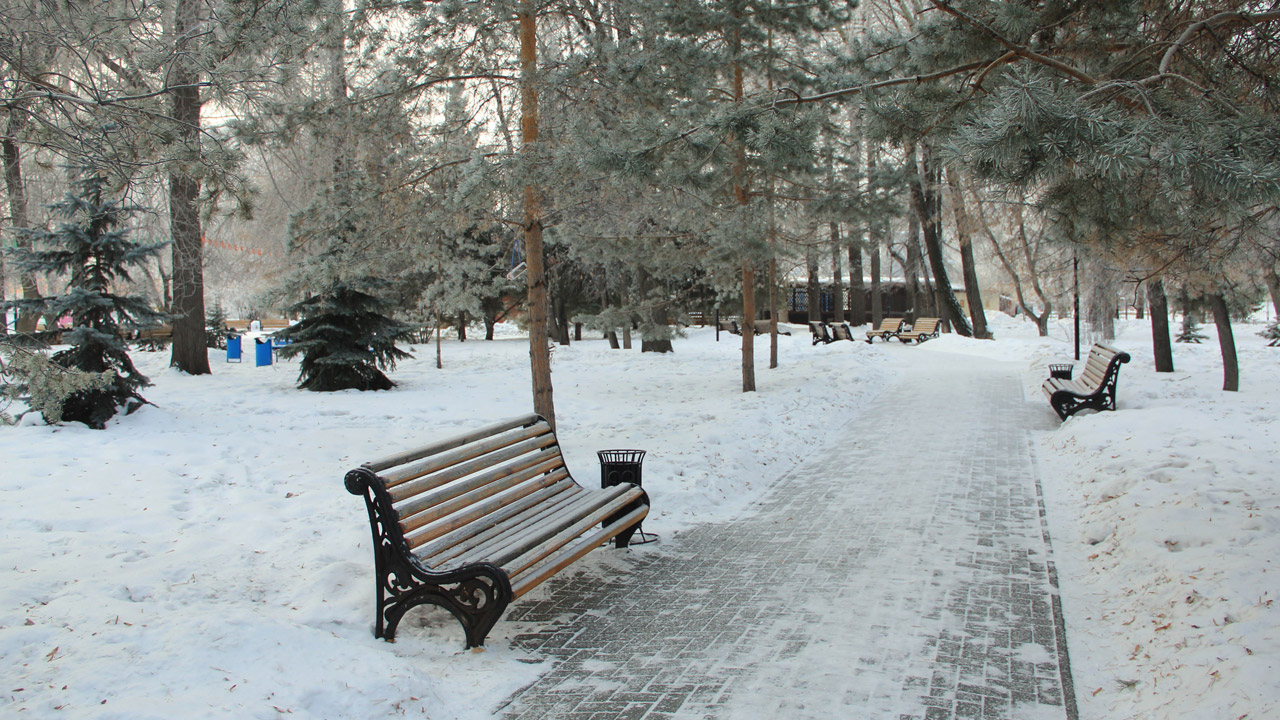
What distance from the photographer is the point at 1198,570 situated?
4500 millimetres

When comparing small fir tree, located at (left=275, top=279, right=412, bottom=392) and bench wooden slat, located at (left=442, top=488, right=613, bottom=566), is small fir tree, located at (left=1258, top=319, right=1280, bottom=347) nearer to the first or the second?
small fir tree, located at (left=275, top=279, right=412, bottom=392)

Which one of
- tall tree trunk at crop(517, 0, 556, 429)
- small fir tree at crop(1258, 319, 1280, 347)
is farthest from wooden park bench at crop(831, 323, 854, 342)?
tall tree trunk at crop(517, 0, 556, 429)

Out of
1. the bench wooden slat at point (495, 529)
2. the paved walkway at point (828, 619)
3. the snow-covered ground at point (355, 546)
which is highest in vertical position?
the bench wooden slat at point (495, 529)

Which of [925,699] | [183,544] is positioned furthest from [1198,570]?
[183,544]

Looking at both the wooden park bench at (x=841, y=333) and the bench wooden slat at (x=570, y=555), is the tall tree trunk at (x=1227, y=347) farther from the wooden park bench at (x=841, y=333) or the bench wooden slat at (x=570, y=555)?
the wooden park bench at (x=841, y=333)

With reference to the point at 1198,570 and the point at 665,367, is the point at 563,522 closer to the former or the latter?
the point at 1198,570

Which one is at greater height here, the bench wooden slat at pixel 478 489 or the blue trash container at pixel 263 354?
the blue trash container at pixel 263 354

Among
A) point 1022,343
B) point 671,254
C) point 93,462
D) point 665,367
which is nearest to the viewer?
point 93,462

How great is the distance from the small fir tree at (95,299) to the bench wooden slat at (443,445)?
20.7 ft

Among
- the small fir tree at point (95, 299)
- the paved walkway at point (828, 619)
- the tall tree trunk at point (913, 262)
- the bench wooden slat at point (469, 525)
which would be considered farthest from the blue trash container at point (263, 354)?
the tall tree trunk at point (913, 262)

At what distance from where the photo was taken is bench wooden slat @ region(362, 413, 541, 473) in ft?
12.9

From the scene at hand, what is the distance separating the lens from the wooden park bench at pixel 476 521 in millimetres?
3822

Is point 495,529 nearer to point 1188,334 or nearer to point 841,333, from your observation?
point 841,333

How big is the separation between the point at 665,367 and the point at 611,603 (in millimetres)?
14631
